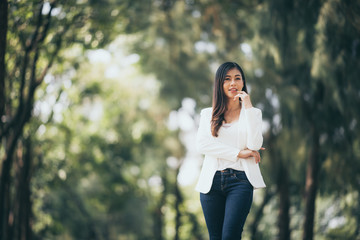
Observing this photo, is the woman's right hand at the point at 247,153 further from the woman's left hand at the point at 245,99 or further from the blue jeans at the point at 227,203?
the woman's left hand at the point at 245,99

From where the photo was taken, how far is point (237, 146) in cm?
342

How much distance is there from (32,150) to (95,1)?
16.2 ft

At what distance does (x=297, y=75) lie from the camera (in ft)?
33.0

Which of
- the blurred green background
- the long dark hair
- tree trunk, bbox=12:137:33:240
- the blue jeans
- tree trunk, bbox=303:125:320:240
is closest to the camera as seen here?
the blue jeans

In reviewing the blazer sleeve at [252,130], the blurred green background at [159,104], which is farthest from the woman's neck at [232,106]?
the blurred green background at [159,104]

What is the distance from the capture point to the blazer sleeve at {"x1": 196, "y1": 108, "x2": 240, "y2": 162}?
3.29 metres

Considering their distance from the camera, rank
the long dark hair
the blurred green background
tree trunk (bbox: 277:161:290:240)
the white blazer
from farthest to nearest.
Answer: tree trunk (bbox: 277:161:290:240) → the blurred green background → the long dark hair → the white blazer

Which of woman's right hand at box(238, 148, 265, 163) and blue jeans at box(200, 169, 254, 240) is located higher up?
woman's right hand at box(238, 148, 265, 163)

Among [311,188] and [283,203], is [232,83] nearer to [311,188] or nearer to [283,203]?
[311,188]

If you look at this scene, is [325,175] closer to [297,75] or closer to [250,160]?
[297,75]

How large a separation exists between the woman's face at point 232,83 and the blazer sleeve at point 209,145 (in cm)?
21

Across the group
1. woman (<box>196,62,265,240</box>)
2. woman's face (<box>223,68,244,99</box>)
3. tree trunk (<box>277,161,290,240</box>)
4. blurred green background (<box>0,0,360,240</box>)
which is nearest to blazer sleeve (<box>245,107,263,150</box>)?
woman (<box>196,62,265,240</box>)

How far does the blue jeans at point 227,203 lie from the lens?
318 centimetres

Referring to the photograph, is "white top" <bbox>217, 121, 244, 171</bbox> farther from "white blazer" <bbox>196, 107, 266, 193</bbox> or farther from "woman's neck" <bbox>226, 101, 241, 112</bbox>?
"woman's neck" <bbox>226, 101, 241, 112</bbox>
